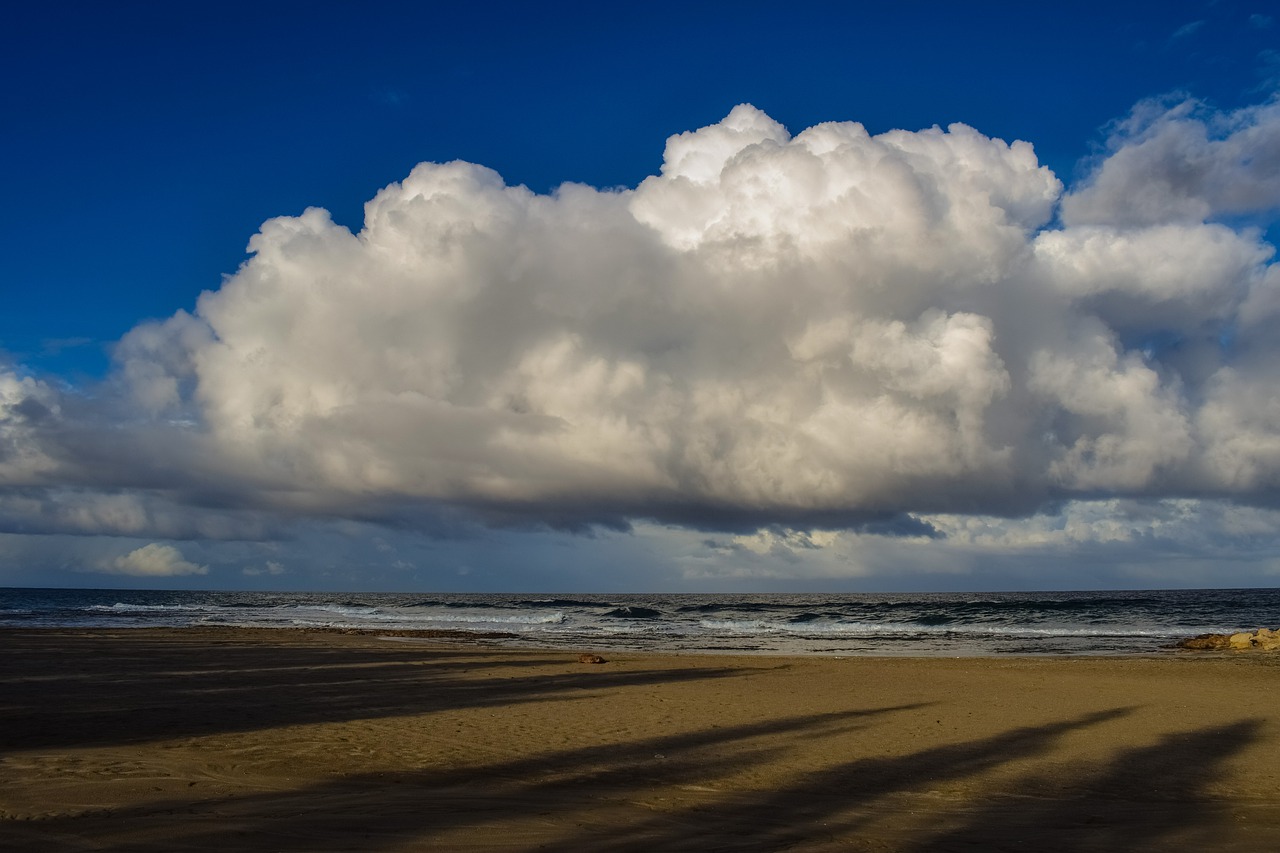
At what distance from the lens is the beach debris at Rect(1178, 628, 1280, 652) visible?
121ft

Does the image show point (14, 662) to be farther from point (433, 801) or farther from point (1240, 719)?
point (1240, 719)

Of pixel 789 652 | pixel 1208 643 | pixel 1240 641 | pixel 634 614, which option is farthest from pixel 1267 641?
pixel 634 614

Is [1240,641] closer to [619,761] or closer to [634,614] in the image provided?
[619,761]

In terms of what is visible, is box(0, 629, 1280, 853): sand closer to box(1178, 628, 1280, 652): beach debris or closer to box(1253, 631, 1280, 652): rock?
box(1178, 628, 1280, 652): beach debris

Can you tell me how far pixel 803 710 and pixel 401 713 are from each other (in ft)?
24.3

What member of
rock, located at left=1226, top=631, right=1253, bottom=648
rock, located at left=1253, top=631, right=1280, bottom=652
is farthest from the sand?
rock, located at left=1253, top=631, right=1280, bottom=652

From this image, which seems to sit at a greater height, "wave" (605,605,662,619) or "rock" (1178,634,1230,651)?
"rock" (1178,634,1230,651)

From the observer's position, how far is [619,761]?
12133 mm

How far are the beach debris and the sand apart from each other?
16.8 metres

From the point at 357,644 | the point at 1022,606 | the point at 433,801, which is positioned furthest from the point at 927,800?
the point at 1022,606

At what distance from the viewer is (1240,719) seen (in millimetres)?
17031

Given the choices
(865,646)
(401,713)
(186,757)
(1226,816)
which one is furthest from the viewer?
(865,646)

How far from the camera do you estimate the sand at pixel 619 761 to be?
8344 mm

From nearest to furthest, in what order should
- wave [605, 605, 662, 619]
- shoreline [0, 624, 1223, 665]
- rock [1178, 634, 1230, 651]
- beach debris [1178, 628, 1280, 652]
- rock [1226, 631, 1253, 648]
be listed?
shoreline [0, 624, 1223, 665] < beach debris [1178, 628, 1280, 652] < rock [1226, 631, 1253, 648] < rock [1178, 634, 1230, 651] < wave [605, 605, 662, 619]
